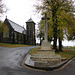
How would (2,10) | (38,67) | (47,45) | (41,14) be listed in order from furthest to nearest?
(2,10) → (41,14) → (47,45) → (38,67)

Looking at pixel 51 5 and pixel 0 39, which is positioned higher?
pixel 51 5

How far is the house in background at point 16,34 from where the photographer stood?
167 ft

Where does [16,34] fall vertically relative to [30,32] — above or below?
below

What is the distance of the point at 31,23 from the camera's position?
2430 inches

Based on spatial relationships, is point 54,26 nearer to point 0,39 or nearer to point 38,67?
point 38,67

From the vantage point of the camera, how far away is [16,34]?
2120 inches

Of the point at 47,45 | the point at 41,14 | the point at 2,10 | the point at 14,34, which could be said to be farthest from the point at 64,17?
the point at 14,34

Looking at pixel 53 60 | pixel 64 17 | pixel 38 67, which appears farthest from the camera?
pixel 64 17

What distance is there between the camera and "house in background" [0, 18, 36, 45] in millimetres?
51000

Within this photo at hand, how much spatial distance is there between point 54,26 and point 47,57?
898cm

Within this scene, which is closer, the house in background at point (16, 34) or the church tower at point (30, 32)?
the house in background at point (16, 34)

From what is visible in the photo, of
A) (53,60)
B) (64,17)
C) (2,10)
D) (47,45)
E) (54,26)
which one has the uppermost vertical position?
(2,10)

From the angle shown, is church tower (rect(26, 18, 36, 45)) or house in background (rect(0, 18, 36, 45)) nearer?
house in background (rect(0, 18, 36, 45))

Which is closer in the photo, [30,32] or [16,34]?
[16,34]
